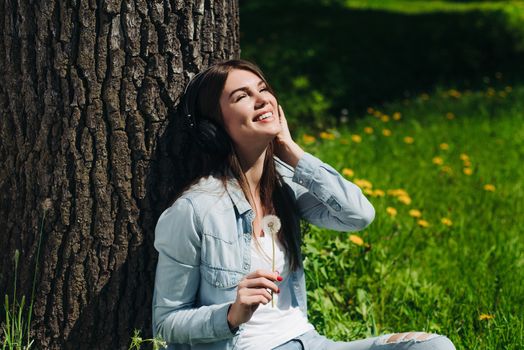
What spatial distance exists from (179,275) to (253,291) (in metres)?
0.28

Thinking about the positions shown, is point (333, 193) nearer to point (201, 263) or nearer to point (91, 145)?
point (201, 263)

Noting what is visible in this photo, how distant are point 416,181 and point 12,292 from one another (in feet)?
9.65

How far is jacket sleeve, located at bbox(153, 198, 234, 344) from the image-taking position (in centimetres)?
242

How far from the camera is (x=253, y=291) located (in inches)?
89.4

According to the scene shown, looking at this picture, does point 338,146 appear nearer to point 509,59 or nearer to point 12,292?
point 12,292

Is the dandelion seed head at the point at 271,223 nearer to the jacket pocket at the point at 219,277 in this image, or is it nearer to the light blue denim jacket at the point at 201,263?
the light blue denim jacket at the point at 201,263

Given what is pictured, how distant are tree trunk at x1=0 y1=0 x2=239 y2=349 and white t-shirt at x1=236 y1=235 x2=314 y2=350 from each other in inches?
14.6

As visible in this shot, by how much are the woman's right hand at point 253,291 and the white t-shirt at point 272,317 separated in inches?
8.3

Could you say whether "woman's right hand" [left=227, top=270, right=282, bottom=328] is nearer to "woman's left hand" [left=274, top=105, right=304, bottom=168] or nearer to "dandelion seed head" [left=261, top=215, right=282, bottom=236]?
"dandelion seed head" [left=261, top=215, right=282, bottom=236]

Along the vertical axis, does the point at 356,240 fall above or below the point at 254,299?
below

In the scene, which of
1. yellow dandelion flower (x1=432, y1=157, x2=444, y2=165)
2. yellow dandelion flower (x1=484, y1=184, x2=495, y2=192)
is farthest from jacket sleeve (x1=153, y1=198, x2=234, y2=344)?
yellow dandelion flower (x1=432, y1=157, x2=444, y2=165)

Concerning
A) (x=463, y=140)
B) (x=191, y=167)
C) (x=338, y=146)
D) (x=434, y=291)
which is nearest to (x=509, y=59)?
(x=463, y=140)

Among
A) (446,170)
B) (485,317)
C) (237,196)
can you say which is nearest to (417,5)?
(446,170)

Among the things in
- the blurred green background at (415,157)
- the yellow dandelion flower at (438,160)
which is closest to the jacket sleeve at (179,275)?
the blurred green background at (415,157)
